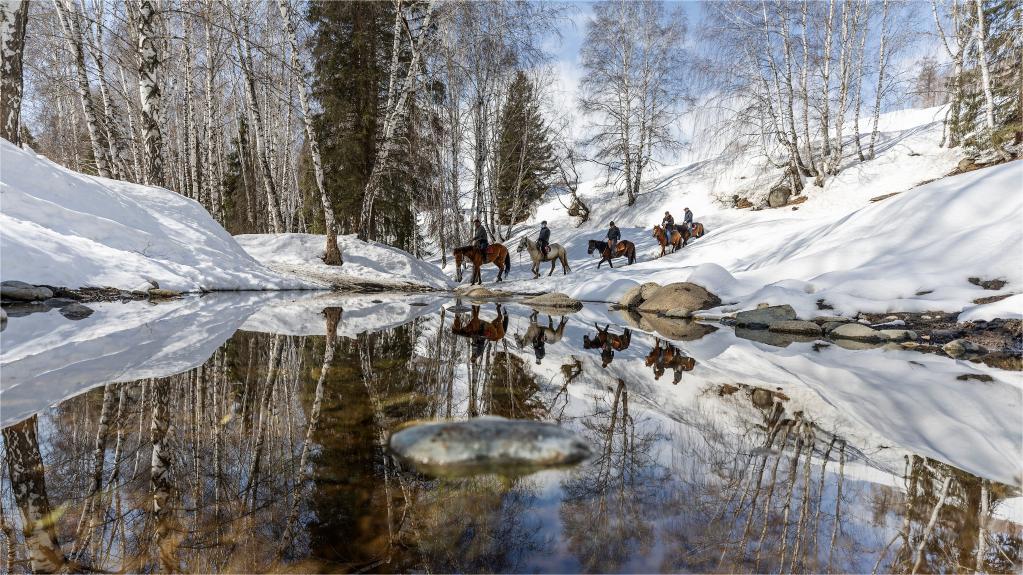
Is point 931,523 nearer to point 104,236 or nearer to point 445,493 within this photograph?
point 445,493

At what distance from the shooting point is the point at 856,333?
7.11 m

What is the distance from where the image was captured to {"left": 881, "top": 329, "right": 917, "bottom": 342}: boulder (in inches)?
263

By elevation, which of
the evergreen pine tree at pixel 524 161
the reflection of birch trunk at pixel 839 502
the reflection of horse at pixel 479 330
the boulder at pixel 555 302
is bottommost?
the reflection of birch trunk at pixel 839 502

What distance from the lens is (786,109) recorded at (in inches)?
836

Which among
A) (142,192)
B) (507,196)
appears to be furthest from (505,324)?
(507,196)

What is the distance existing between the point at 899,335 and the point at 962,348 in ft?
3.05

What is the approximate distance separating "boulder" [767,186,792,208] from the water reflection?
70.8 ft

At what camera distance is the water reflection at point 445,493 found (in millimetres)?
1517

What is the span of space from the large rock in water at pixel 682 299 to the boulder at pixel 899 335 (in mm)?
3614

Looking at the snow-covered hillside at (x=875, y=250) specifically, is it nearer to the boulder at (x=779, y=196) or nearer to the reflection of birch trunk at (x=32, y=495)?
the boulder at (x=779, y=196)

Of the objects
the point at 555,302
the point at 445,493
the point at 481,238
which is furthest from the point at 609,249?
the point at 445,493

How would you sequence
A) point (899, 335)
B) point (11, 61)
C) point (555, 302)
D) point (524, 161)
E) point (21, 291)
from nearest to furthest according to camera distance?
point (21, 291) → point (899, 335) → point (11, 61) → point (555, 302) → point (524, 161)

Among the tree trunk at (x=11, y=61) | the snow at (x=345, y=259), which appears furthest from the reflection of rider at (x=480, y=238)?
the tree trunk at (x=11, y=61)

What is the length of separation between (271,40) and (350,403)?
2035cm
